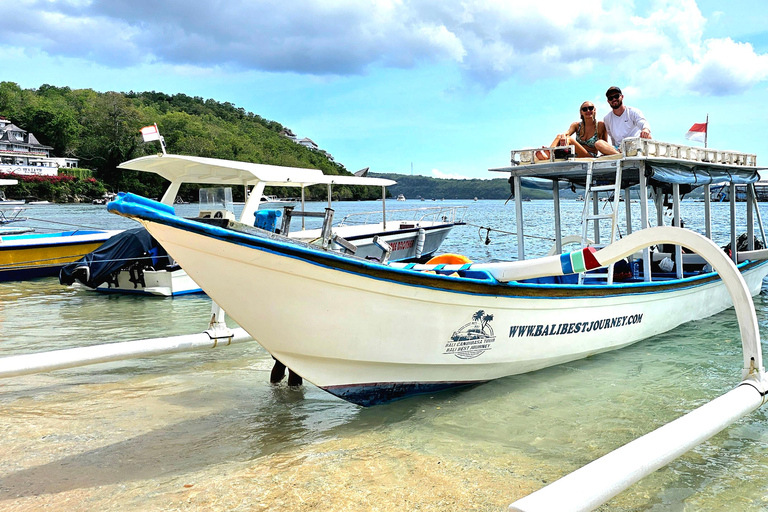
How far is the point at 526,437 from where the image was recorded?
5.16m

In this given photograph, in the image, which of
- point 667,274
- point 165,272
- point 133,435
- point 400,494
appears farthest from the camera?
point 165,272

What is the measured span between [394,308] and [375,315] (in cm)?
17

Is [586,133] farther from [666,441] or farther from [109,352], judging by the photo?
[109,352]

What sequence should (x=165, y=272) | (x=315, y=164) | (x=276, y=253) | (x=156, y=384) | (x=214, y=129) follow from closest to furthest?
(x=276, y=253)
(x=156, y=384)
(x=165, y=272)
(x=315, y=164)
(x=214, y=129)

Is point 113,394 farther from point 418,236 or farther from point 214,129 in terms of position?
point 214,129

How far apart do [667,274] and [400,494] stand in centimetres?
792

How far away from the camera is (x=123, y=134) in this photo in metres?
105

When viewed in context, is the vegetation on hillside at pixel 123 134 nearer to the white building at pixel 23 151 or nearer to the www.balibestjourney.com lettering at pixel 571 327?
the white building at pixel 23 151

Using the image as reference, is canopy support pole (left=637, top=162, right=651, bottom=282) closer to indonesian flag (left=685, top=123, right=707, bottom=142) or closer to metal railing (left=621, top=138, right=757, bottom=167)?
metal railing (left=621, top=138, right=757, bottom=167)

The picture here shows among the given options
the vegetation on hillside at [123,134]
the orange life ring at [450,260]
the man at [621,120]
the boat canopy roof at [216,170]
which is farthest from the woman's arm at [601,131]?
the vegetation on hillside at [123,134]

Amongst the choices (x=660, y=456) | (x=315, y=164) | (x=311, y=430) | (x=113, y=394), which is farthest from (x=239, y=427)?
(x=315, y=164)

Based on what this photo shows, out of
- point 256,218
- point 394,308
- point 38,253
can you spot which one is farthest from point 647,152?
point 38,253

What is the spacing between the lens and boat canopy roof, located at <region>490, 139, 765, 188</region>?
7.71m

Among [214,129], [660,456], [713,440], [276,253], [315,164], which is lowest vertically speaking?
[713,440]
